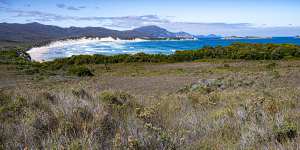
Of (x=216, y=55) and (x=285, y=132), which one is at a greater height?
(x=285, y=132)

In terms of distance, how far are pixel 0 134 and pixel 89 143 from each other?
1176mm

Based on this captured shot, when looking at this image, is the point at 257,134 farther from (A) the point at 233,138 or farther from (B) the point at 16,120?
(B) the point at 16,120

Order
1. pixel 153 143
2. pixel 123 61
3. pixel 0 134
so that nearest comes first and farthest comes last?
pixel 153 143 < pixel 0 134 < pixel 123 61

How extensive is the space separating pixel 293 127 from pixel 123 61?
2072 inches

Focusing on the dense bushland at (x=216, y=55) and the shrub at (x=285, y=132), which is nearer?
the shrub at (x=285, y=132)

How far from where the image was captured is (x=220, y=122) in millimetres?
4180

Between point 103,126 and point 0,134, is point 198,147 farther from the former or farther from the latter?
point 0,134

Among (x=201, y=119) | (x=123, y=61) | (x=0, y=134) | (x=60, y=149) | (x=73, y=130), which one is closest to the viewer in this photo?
(x=60, y=149)

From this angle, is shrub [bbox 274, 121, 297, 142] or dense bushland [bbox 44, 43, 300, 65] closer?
shrub [bbox 274, 121, 297, 142]

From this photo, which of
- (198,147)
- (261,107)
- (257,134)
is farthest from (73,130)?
(261,107)

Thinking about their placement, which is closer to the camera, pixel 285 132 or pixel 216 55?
pixel 285 132

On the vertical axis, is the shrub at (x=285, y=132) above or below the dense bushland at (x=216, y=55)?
above

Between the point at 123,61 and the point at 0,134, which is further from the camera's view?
the point at 123,61

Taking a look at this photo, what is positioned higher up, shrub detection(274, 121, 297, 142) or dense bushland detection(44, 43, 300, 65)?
shrub detection(274, 121, 297, 142)
